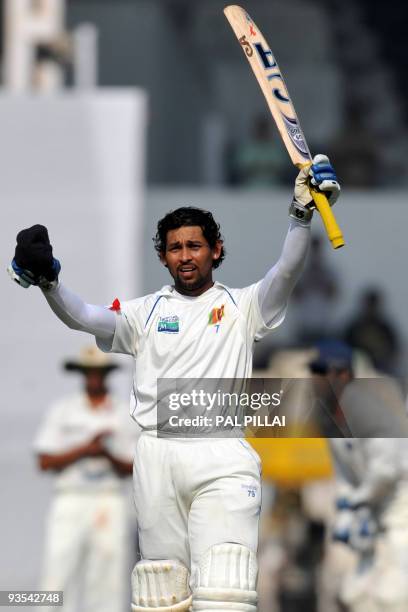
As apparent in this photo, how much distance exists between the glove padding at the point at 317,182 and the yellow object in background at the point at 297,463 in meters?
2.54

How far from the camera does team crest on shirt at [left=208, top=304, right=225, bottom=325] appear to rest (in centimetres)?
484

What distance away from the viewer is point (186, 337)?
481 centimetres

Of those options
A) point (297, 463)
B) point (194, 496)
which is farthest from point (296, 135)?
point (297, 463)

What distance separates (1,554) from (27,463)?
2.57ft

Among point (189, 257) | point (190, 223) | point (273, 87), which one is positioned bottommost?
point (189, 257)

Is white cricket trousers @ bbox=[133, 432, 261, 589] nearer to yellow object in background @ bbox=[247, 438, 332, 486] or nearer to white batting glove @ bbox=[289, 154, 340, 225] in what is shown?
white batting glove @ bbox=[289, 154, 340, 225]

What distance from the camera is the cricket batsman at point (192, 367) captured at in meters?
4.62

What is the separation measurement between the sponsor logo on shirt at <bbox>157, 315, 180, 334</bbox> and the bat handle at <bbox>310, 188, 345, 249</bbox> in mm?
596

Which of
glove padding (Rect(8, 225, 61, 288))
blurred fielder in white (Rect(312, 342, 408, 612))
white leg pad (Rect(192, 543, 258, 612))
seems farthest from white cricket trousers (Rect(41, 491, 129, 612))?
glove padding (Rect(8, 225, 61, 288))

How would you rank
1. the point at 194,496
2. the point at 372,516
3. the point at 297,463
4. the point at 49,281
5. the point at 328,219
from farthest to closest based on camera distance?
the point at 297,463, the point at 372,516, the point at 194,496, the point at 49,281, the point at 328,219

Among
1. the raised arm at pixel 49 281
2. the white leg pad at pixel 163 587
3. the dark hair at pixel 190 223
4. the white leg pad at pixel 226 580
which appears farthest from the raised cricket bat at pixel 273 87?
the white leg pad at pixel 163 587

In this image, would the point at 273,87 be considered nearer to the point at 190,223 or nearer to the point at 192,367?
the point at 190,223

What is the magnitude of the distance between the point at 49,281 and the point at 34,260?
0.13m

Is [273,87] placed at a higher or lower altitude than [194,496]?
higher
